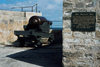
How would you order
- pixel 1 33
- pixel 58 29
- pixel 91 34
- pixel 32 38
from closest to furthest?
pixel 91 34
pixel 32 38
pixel 1 33
pixel 58 29

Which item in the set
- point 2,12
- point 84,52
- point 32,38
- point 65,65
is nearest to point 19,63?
point 65,65

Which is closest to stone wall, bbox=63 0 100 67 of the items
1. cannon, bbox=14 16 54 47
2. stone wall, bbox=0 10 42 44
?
cannon, bbox=14 16 54 47

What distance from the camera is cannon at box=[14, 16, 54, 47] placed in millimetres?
15827

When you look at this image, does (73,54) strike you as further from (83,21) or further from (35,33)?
(35,33)

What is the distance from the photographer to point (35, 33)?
619 inches

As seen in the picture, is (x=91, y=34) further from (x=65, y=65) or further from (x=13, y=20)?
(x=13, y=20)

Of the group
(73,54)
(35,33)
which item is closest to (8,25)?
(35,33)

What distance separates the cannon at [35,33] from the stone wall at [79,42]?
773 cm

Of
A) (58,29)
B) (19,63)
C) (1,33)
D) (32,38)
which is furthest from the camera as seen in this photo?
(58,29)

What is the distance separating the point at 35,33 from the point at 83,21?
8023 millimetres

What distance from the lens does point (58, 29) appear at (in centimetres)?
1948

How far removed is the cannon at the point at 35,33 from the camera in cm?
1583

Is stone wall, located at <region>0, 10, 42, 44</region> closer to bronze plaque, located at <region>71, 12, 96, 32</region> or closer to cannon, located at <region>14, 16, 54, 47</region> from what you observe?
cannon, located at <region>14, 16, 54, 47</region>

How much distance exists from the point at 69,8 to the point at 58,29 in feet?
37.5
